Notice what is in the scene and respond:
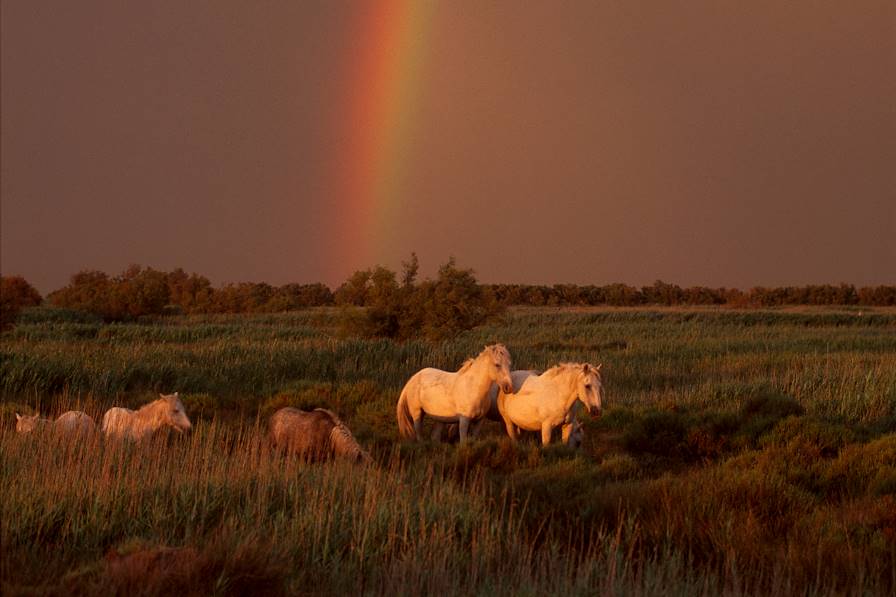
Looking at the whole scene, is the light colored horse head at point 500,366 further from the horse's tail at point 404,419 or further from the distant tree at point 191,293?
the distant tree at point 191,293

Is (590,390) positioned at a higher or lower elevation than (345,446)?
higher

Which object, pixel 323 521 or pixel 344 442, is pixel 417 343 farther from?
pixel 323 521

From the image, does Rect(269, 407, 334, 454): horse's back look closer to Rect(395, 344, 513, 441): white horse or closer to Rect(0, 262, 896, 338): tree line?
Rect(395, 344, 513, 441): white horse

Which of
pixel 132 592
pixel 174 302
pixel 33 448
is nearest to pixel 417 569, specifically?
pixel 132 592

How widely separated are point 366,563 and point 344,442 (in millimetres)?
4511

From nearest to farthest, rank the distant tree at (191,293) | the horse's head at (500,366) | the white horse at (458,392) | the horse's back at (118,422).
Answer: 1. the horse's back at (118,422)
2. the horse's head at (500,366)
3. the white horse at (458,392)
4. the distant tree at (191,293)

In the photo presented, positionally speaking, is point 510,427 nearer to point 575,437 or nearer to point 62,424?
point 575,437

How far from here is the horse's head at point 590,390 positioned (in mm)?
12070

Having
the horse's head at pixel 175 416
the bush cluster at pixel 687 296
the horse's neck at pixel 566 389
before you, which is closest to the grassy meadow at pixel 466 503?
the horse's head at pixel 175 416

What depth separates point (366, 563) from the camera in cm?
713

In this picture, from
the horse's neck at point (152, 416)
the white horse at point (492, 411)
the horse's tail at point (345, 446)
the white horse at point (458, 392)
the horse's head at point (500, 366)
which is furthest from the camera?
the white horse at point (492, 411)

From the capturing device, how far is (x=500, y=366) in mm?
12703

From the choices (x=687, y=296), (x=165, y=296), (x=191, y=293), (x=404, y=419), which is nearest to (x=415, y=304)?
(x=404, y=419)

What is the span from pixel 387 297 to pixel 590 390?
2268 centimetres
